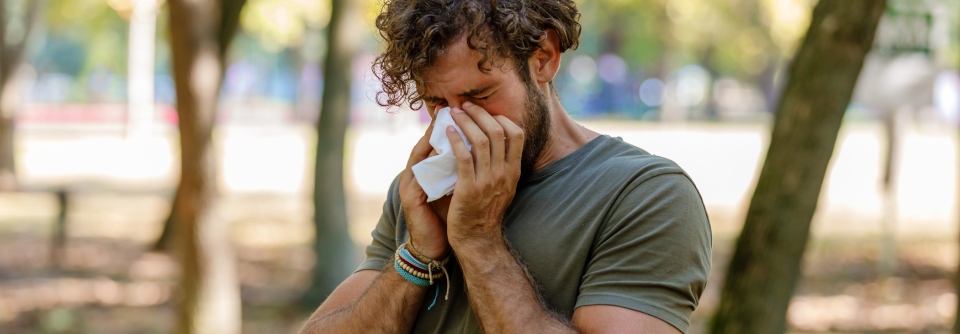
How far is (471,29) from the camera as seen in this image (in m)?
1.81

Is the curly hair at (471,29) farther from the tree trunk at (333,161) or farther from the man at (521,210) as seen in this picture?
the tree trunk at (333,161)

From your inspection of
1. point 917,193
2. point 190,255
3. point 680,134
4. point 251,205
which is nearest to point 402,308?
point 190,255

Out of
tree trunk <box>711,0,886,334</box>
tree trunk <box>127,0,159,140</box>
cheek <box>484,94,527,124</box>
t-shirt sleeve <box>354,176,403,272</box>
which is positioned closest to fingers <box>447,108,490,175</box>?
cheek <box>484,94,527,124</box>

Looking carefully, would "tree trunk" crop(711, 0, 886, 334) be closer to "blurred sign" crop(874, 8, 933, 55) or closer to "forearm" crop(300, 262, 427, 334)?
"forearm" crop(300, 262, 427, 334)

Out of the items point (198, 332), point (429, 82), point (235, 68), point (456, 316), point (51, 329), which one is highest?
point (235, 68)

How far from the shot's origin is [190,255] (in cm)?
473

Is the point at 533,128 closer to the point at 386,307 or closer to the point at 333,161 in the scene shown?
the point at 386,307

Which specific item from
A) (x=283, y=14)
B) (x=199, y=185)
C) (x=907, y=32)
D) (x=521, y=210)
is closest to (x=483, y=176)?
(x=521, y=210)

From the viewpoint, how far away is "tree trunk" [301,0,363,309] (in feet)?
23.5

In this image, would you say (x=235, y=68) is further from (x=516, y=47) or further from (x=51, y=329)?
(x=516, y=47)

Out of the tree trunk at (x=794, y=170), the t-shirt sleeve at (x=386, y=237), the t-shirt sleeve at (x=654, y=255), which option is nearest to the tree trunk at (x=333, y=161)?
the tree trunk at (x=794, y=170)

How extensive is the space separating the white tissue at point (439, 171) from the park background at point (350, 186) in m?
0.61

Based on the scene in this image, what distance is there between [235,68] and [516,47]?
46491 mm

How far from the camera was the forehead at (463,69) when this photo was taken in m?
1.83
